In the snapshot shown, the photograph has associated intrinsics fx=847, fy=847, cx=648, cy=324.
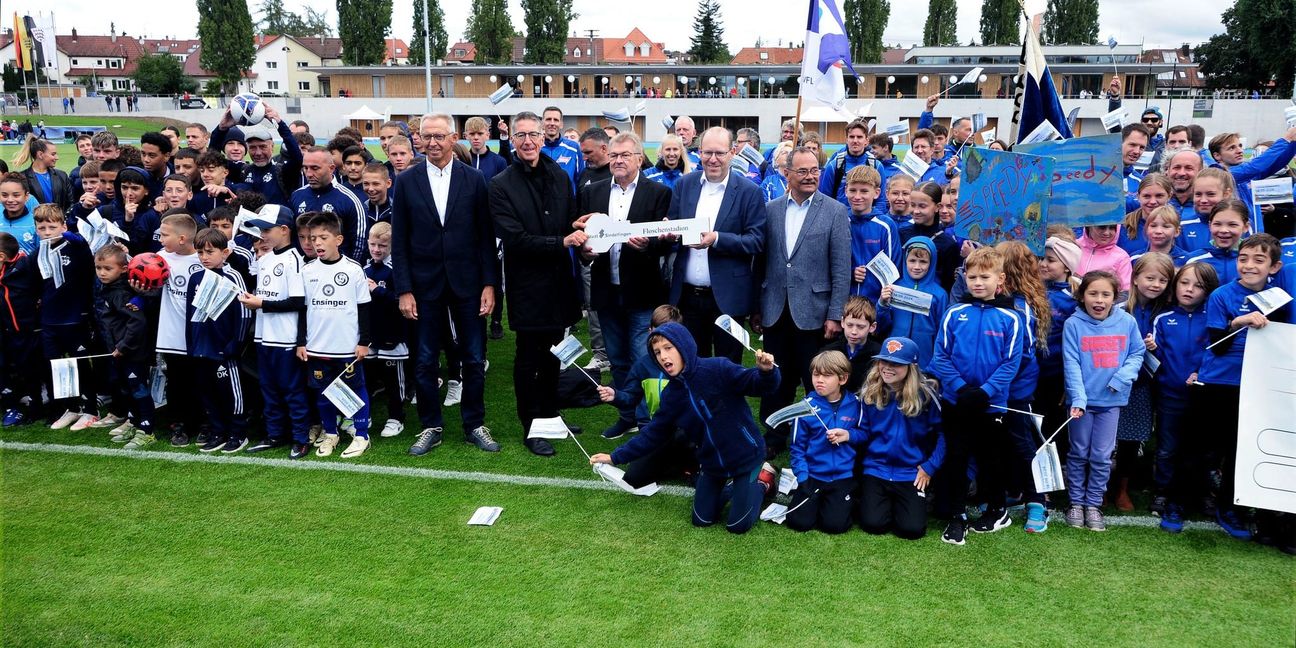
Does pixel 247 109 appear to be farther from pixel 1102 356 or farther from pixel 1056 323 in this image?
pixel 1102 356

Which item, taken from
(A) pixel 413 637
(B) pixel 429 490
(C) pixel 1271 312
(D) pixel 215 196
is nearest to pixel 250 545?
(B) pixel 429 490

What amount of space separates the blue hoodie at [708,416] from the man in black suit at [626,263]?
1029mm

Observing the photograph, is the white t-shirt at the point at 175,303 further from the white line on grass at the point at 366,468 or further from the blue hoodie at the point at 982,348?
the blue hoodie at the point at 982,348

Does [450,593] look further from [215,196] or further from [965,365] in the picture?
[215,196]

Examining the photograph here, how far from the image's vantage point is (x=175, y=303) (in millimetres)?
5824

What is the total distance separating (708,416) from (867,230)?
190 centimetres

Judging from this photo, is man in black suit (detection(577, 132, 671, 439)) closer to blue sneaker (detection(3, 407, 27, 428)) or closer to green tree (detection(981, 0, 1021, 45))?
blue sneaker (detection(3, 407, 27, 428))

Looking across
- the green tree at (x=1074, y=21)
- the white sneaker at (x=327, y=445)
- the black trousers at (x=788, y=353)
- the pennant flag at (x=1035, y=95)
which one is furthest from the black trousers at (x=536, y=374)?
the green tree at (x=1074, y=21)

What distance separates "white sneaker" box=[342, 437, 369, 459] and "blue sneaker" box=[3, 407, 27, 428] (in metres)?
2.83

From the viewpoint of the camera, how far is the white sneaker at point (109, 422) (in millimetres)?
6426

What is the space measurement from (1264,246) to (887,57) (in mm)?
86277

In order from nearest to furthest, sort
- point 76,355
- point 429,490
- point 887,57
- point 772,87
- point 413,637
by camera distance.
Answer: point 413,637 < point 429,490 < point 76,355 < point 772,87 < point 887,57

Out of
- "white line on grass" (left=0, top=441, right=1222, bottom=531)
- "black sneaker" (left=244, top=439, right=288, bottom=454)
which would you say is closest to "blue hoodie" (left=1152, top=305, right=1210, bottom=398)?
"white line on grass" (left=0, top=441, right=1222, bottom=531)

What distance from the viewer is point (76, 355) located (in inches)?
252
